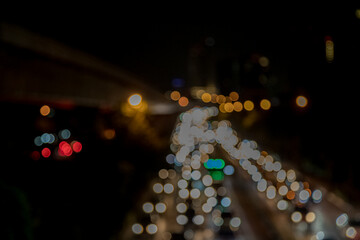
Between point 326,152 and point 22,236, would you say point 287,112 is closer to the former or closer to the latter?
point 326,152

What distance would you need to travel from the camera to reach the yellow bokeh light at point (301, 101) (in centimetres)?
1343

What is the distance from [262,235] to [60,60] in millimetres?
9529

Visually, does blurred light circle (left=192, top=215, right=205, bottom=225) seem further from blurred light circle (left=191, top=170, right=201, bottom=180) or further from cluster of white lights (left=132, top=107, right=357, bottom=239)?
blurred light circle (left=191, top=170, right=201, bottom=180)

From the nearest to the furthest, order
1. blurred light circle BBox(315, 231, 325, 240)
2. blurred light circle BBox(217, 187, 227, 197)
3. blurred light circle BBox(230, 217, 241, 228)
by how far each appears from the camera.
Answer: blurred light circle BBox(315, 231, 325, 240) < blurred light circle BBox(230, 217, 241, 228) < blurred light circle BBox(217, 187, 227, 197)

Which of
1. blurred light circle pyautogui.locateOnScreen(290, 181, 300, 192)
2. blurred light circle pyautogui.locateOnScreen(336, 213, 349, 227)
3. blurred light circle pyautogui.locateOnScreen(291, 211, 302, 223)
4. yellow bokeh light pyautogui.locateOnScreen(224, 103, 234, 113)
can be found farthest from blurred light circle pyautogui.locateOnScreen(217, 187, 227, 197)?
yellow bokeh light pyautogui.locateOnScreen(224, 103, 234, 113)

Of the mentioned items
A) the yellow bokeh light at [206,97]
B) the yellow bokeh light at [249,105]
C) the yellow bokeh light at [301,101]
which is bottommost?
the yellow bokeh light at [301,101]

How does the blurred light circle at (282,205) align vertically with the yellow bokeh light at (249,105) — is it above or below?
below

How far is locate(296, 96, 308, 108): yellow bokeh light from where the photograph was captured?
1343 centimetres

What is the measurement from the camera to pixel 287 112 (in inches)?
691

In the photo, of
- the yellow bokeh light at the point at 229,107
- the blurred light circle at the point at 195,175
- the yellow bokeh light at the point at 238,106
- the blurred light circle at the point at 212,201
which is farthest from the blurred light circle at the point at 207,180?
the yellow bokeh light at the point at 229,107

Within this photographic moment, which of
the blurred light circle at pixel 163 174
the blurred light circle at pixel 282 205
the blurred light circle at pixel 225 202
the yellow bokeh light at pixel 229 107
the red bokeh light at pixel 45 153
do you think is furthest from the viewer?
the yellow bokeh light at pixel 229 107

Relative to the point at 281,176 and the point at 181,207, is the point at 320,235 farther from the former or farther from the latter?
the point at 281,176

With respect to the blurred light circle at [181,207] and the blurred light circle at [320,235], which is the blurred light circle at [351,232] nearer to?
the blurred light circle at [320,235]

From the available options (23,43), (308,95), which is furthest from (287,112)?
(23,43)
